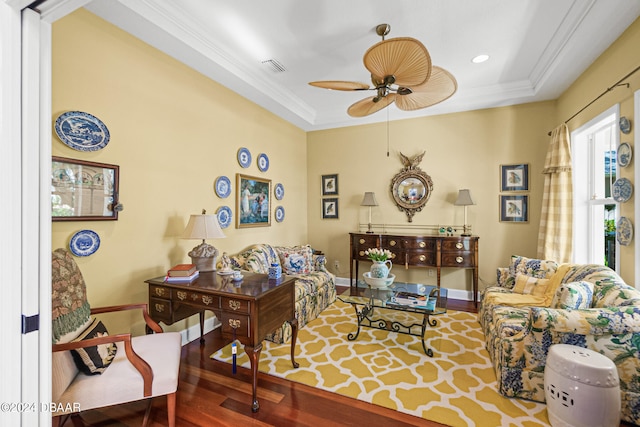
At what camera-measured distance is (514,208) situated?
413cm

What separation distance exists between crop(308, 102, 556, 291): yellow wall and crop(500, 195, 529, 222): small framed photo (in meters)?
0.07

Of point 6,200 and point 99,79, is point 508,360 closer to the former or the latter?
point 6,200

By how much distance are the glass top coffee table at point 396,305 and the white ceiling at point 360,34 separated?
2.68 m

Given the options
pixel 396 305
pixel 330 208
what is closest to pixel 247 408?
pixel 396 305

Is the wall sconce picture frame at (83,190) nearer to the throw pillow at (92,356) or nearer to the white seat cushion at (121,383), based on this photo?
the throw pillow at (92,356)

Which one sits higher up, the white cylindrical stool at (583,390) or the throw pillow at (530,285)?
the throw pillow at (530,285)

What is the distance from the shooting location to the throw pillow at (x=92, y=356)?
1.59 m

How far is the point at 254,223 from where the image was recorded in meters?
4.01

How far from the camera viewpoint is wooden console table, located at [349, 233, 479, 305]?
159 inches

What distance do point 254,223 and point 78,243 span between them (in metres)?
2.08

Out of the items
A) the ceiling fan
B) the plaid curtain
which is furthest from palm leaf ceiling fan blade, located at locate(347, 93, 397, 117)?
the plaid curtain

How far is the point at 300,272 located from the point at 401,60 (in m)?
2.90

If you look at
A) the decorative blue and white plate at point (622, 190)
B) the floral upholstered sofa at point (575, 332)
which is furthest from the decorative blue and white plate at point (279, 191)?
the decorative blue and white plate at point (622, 190)

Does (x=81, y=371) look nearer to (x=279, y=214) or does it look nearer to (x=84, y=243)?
(x=84, y=243)
